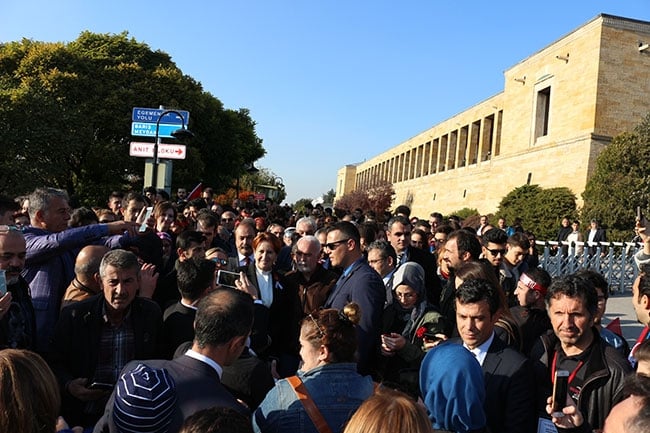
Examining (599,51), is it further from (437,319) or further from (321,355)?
(321,355)

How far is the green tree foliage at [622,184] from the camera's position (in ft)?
65.9

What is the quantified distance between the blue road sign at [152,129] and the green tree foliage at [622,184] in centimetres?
1657

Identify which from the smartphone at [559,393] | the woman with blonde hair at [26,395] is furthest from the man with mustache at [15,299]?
the smartphone at [559,393]

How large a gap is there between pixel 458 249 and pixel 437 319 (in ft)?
4.68

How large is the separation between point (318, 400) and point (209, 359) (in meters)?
0.55

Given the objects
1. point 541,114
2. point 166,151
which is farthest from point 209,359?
point 541,114

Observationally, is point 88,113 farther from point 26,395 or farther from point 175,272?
point 26,395

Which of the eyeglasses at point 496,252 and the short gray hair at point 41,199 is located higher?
the short gray hair at point 41,199

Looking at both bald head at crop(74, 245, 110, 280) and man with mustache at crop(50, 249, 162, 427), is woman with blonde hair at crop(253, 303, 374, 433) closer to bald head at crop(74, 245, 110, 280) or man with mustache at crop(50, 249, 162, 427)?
man with mustache at crop(50, 249, 162, 427)

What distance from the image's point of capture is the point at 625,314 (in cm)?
1202

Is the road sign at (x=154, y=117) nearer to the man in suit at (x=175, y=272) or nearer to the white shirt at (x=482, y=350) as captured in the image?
the man in suit at (x=175, y=272)

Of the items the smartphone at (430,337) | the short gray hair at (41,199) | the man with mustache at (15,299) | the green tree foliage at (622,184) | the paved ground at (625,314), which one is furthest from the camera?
the green tree foliage at (622,184)

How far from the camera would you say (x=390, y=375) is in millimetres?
3914

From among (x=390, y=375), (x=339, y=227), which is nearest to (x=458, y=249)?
(x=339, y=227)
